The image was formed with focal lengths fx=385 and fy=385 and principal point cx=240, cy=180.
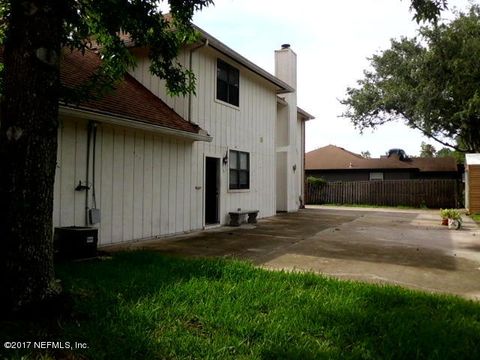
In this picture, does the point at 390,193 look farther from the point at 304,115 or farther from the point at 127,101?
the point at 127,101

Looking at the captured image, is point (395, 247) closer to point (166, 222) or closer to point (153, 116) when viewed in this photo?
point (166, 222)

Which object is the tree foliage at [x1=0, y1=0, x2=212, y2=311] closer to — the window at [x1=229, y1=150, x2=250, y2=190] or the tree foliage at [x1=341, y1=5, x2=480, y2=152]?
the window at [x1=229, y1=150, x2=250, y2=190]

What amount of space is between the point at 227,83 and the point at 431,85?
16.0m

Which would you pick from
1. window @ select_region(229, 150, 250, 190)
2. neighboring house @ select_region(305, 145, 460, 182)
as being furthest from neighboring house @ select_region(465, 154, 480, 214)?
neighboring house @ select_region(305, 145, 460, 182)

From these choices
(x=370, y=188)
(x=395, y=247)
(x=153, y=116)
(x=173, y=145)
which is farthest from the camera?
(x=370, y=188)

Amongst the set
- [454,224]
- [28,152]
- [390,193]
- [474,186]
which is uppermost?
[28,152]

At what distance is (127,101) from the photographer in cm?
880

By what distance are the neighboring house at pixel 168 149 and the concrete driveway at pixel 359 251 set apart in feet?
2.58

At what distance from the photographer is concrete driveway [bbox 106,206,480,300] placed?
546 centimetres

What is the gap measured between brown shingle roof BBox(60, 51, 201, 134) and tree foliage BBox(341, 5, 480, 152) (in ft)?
51.7

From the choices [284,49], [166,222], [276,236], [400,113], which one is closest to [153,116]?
[166,222]

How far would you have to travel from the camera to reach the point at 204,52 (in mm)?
11008

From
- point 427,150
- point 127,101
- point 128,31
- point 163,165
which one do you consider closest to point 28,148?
point 128,31

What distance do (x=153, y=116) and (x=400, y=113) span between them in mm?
22556
